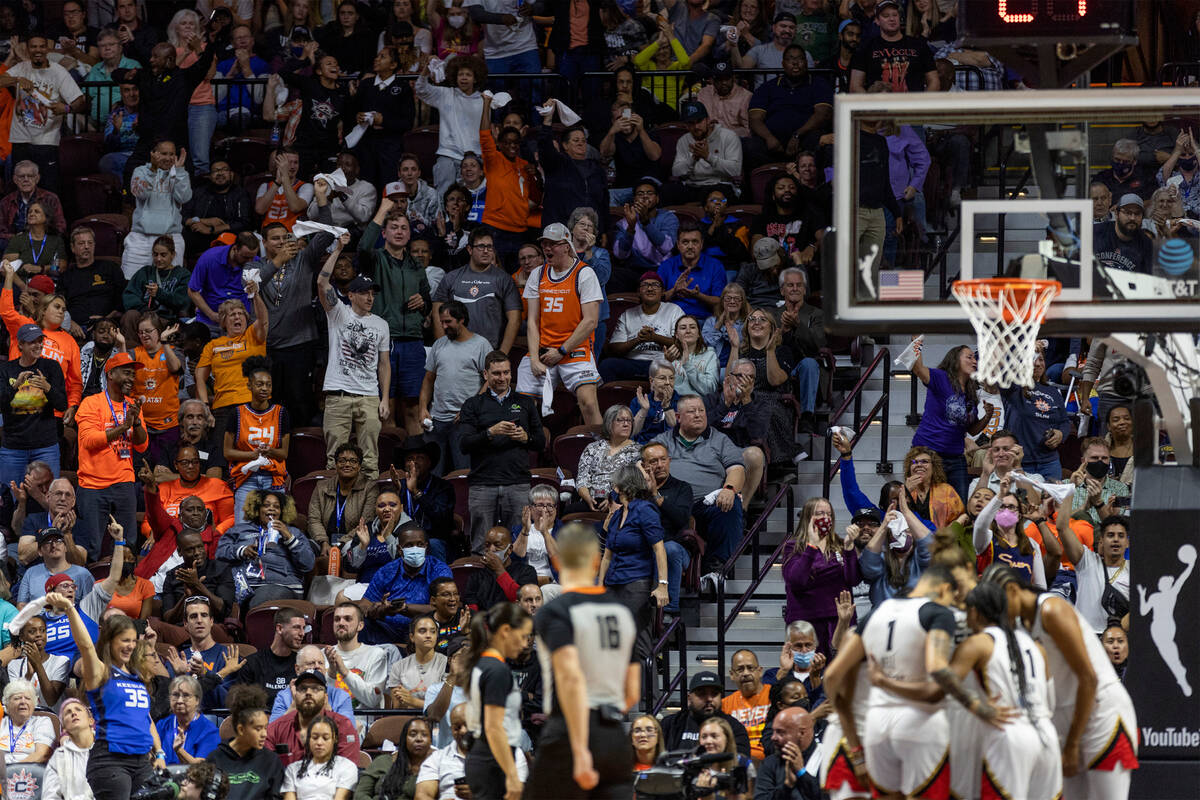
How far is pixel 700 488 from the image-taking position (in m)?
13.6

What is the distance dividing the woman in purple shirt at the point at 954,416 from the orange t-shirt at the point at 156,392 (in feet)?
19.9

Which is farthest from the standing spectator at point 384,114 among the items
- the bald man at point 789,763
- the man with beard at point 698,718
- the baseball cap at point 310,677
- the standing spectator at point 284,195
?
the bald man at point 789,763

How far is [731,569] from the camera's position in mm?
13422

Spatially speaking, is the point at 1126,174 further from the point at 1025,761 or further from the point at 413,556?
the point at 413,556

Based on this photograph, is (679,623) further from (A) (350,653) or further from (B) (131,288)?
(B) (131,288)

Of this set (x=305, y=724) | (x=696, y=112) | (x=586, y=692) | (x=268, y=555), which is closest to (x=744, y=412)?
(x=268, y=555)

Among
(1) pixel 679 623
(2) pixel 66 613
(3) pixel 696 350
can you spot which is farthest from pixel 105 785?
(3) pixel 696 350

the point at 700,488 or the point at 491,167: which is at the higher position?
the point at 491,167

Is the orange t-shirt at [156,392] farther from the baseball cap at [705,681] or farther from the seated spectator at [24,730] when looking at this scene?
the baseball cap at [705,681]

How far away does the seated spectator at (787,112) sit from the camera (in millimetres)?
16891

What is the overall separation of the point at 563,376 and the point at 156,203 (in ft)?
14.8

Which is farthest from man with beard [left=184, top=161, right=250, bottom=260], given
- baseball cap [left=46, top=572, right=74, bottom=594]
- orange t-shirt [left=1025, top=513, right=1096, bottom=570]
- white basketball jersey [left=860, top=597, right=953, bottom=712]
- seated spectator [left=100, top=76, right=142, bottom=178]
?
white basketball jersey [left=860, top=597, right=953, bottom=712]

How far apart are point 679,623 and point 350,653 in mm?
2167

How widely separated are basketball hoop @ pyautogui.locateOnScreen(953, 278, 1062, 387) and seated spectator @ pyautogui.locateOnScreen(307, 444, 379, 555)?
5.47m
